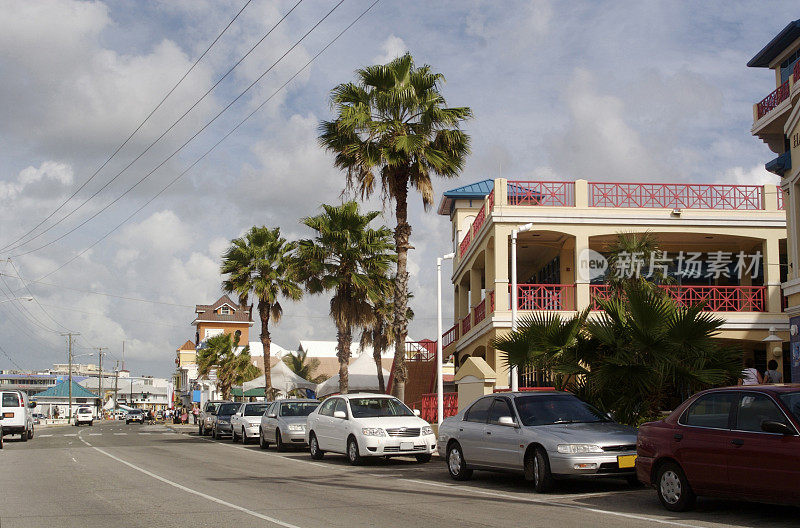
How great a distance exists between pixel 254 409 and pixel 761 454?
902 inches

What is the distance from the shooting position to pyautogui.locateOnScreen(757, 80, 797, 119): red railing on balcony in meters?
23.7

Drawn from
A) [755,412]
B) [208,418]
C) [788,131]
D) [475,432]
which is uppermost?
[788,131]

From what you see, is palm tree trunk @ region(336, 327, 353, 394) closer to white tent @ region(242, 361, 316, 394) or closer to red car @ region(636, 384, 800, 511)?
white tent @ region(242, 361, 316, 394)

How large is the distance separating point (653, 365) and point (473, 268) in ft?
61.7

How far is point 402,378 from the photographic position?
81.1 ft

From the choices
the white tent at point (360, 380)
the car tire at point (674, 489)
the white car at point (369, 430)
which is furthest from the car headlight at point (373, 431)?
the white tent at point (360, 380)

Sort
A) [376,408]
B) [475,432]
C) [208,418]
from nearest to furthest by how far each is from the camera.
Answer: [475,432] → [376,408] → [208,418]

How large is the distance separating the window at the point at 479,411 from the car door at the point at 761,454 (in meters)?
5.14

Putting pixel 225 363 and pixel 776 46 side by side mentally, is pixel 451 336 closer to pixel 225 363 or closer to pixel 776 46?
pixel 776 46

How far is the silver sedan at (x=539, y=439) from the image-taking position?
A: 11.4 meters

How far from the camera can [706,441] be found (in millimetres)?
9250

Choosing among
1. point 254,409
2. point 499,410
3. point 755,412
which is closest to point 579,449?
point 499,410

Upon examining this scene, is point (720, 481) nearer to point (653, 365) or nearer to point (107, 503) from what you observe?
point (653, 365)

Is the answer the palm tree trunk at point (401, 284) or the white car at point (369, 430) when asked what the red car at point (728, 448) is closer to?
the white car at point (369, 430)
